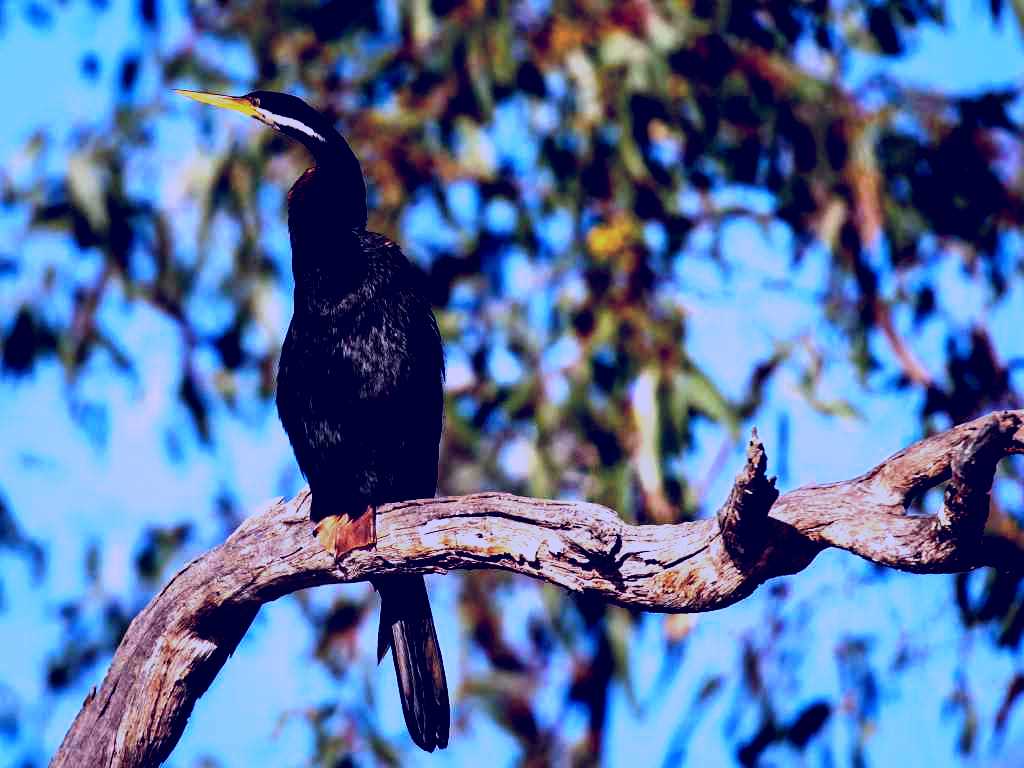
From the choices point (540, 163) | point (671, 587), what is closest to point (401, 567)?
point (671, 587)

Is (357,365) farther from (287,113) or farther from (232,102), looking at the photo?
(232,102)

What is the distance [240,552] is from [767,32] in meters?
2.42

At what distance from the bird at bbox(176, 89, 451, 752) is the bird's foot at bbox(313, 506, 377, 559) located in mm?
400

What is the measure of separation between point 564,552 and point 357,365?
1063mm

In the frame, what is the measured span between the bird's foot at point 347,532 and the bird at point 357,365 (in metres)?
0.40

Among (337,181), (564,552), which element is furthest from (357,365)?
(564,552)

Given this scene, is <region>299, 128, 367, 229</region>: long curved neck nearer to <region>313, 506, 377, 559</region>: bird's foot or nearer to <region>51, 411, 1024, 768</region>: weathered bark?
<region>51, 411, 1024, 768</region>: weathered bark

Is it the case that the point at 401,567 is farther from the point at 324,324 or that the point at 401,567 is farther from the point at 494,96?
the point at 494,96

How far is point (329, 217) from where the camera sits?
343cm

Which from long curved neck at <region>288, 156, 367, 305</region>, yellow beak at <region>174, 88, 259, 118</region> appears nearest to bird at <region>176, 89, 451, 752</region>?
long curved neck at <region>288, 156, 367, 305</region>

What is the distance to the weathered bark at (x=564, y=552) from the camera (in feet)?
6.94

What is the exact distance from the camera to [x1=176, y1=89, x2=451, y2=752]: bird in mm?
3338

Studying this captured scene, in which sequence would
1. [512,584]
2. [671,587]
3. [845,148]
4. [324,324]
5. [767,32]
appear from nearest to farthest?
[671,587] → [324,324] → [767,32] → [845,148] → [512,584]

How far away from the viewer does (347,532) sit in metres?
2.77
